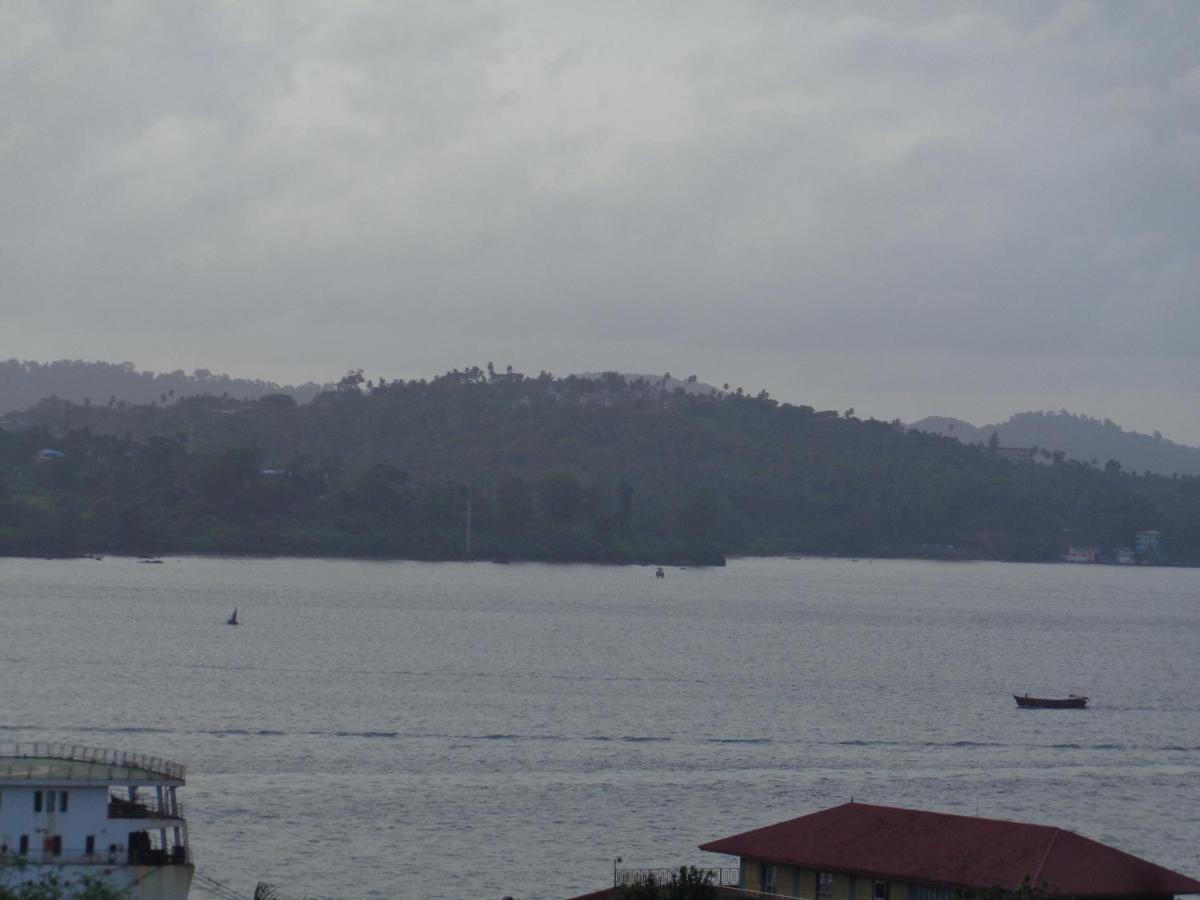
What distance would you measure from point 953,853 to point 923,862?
60 centimetres

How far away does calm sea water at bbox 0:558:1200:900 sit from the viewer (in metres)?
50.0

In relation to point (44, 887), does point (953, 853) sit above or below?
above

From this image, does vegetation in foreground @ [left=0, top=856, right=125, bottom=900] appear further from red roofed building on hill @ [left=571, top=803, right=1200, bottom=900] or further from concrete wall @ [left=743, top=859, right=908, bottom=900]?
concrete wall @ [left=743, top=859, right=908, bottom=900]

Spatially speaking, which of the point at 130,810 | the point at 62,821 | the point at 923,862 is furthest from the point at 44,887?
the point at 923,862

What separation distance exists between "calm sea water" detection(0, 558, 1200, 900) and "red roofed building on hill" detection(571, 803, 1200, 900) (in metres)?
11.8

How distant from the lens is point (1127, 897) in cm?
3167

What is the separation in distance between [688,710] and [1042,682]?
33.9 meters

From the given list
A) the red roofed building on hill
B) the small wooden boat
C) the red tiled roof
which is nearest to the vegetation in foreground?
the red roofed building on hill

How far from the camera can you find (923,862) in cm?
3269

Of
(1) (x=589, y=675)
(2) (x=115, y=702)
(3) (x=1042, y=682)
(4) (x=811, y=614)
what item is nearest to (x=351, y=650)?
(1) (x=589, y=675)

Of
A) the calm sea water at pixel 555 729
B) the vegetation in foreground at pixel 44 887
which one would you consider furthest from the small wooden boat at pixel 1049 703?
the vegetation in foreground at pixel 44 887

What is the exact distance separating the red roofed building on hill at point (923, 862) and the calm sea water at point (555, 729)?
11.8 meters

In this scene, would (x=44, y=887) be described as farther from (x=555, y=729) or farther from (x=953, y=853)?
(x=555, y=729)

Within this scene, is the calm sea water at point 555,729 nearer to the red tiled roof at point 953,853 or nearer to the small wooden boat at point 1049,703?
the small wooden boat at point 1049,703
